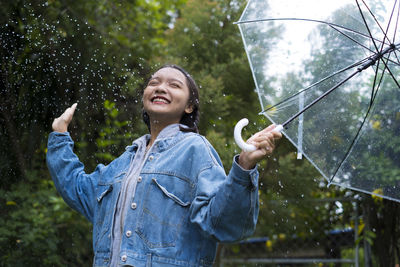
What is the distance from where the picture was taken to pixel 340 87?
230 cm

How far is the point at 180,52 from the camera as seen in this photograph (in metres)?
4.57

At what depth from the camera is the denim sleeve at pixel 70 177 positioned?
1853 millimetres

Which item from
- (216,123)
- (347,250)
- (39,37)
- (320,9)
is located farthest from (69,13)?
(347,250)

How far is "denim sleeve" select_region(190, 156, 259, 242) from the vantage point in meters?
1.36

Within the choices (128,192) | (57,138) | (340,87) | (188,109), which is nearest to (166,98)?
(188,109)

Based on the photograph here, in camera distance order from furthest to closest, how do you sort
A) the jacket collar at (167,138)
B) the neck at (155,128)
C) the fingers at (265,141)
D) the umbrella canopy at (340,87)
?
the umbrella canopy at (340,87)
the neck at (155,128)
the jacket collar at (167,138)
the fingers at (265,141)

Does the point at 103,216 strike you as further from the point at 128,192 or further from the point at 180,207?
the point at 180,207

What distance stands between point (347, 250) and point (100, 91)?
2.69 metres

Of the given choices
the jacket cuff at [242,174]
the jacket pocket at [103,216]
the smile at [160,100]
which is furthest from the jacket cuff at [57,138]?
the jacket cuff at [242,174]

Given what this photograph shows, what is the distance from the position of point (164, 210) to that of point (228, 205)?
0.25 metres

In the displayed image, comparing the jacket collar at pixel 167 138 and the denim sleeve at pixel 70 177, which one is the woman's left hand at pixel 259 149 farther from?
the denim sleeve at pixel 70 177

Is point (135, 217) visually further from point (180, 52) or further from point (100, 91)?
point (180, 52)

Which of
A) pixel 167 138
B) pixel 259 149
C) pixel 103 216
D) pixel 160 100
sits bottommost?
pixel 103 216

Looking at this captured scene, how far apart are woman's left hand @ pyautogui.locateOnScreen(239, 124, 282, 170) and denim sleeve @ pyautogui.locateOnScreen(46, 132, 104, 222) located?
71cm
